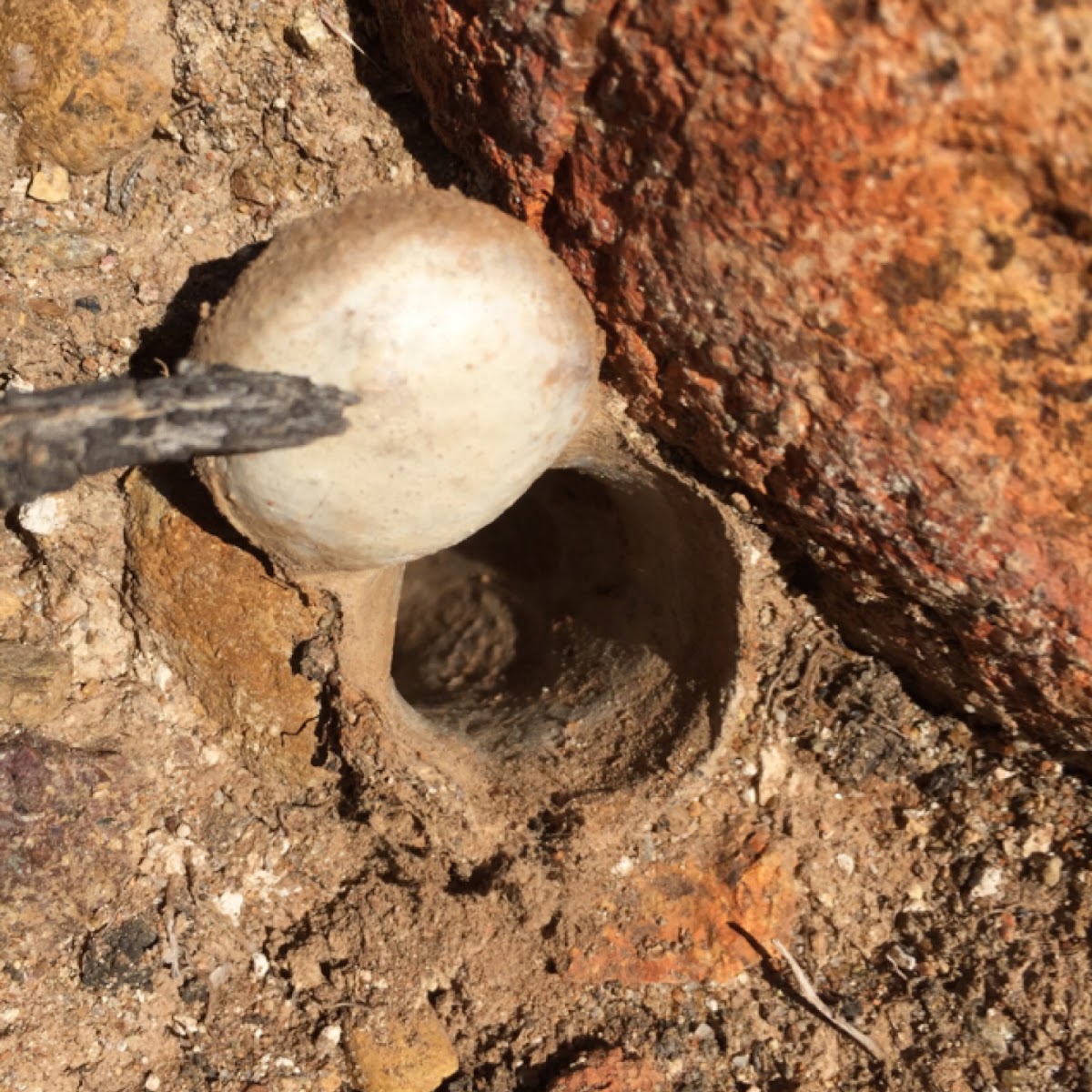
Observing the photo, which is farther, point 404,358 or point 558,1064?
point 558,1064

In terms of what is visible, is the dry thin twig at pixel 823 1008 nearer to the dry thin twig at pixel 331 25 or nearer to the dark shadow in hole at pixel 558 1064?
the dark shadow in hole at pixel 558 1064

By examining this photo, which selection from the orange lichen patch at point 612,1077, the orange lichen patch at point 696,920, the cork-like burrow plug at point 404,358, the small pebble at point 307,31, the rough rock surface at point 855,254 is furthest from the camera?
the orange lichen patch at point 696,920

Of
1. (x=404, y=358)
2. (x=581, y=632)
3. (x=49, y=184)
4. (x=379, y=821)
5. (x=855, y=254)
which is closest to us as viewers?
(x=855, y=254)

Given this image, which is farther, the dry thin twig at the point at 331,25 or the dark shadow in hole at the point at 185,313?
the dark shadow in hole at the point at 185,313

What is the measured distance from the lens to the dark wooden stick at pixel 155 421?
1404mm

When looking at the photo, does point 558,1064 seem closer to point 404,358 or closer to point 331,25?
point 404,358

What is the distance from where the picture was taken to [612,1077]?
1821 millimetres

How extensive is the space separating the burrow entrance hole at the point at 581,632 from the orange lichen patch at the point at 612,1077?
531mm

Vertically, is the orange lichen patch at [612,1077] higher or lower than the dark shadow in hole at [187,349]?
lower

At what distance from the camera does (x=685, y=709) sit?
2102 mm

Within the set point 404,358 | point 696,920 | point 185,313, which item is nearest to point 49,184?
point 185,313

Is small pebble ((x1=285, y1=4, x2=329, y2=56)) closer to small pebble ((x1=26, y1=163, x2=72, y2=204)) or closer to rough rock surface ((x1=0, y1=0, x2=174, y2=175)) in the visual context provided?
rough rock surface ((x1=0, y1=0, x2=174, y2=175))

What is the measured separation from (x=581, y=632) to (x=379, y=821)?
0.84 m

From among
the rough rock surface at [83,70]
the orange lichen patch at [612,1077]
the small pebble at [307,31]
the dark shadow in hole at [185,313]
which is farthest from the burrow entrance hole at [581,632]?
the rough rock surface at [83,70]
